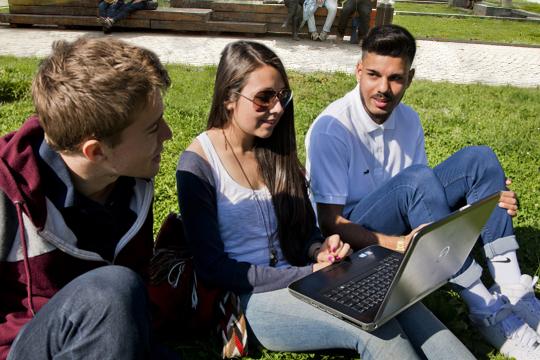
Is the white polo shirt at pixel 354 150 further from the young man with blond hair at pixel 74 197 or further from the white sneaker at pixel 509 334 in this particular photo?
the young man with blond hair at pixel 74 197

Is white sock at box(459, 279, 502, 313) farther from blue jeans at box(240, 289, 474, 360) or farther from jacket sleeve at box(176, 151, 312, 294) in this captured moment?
jacket sleeve at box(176, 151, 312, 294)

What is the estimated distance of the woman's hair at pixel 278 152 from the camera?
8.20 ft

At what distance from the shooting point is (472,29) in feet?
50.6

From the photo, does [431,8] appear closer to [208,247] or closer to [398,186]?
[398,186]

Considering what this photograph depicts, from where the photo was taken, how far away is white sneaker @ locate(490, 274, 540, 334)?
281cm

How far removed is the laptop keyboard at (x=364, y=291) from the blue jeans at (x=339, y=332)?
8cm

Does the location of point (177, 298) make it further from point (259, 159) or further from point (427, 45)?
point (427, 45)

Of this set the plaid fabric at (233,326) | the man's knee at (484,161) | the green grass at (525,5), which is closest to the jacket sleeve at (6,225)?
the plaid fabric at (233,326)

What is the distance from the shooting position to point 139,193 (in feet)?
7.23

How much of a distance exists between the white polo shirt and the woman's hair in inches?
7.2

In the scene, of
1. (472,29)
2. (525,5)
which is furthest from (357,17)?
(525,5)

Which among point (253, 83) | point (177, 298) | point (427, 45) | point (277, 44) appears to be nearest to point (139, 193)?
point (177, 298)

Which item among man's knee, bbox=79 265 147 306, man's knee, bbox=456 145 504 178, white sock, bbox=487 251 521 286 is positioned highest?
man's knee, bbox=456 145 504 178

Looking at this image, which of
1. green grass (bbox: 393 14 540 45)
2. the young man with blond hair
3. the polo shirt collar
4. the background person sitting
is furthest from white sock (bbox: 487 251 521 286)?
green grass (bbox: 393 14 540 45)
